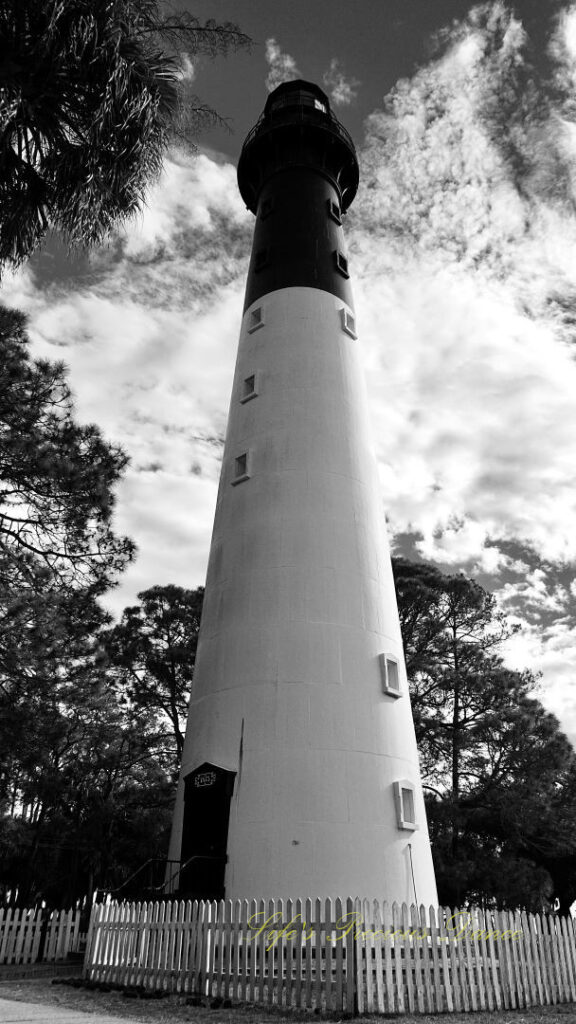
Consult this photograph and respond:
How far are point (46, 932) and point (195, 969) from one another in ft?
25.7

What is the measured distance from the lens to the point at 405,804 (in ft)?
37.3

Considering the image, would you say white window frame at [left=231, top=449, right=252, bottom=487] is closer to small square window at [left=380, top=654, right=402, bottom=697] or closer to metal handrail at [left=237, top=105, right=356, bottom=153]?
small square window at [left=380, top=654, right=402, bottom=697]

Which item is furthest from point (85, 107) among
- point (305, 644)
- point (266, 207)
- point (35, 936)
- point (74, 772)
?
point (74, 772)

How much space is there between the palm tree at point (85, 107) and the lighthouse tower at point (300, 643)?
19.3 feet

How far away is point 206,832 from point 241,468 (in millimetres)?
→ 6427

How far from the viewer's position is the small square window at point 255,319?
1564 centimetres

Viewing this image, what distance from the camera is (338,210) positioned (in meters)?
17.8

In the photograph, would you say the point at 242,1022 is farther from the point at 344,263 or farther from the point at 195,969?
the point at 344,263

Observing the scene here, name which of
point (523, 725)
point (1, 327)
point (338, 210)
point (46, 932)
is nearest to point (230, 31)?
point (1, 327)

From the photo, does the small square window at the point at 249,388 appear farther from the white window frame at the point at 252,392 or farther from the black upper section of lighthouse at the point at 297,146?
the black upper section of lighthouse at the point at 297,146

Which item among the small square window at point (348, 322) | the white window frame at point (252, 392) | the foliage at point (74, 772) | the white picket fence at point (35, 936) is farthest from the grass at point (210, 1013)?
the small square window at point (348, 322)

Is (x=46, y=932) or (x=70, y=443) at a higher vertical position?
(x=70, y=443)

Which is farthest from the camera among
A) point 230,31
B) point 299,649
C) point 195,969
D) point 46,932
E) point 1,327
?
point 46,932

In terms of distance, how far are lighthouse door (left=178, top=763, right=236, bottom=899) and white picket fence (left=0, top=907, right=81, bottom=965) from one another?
18.1 feet
